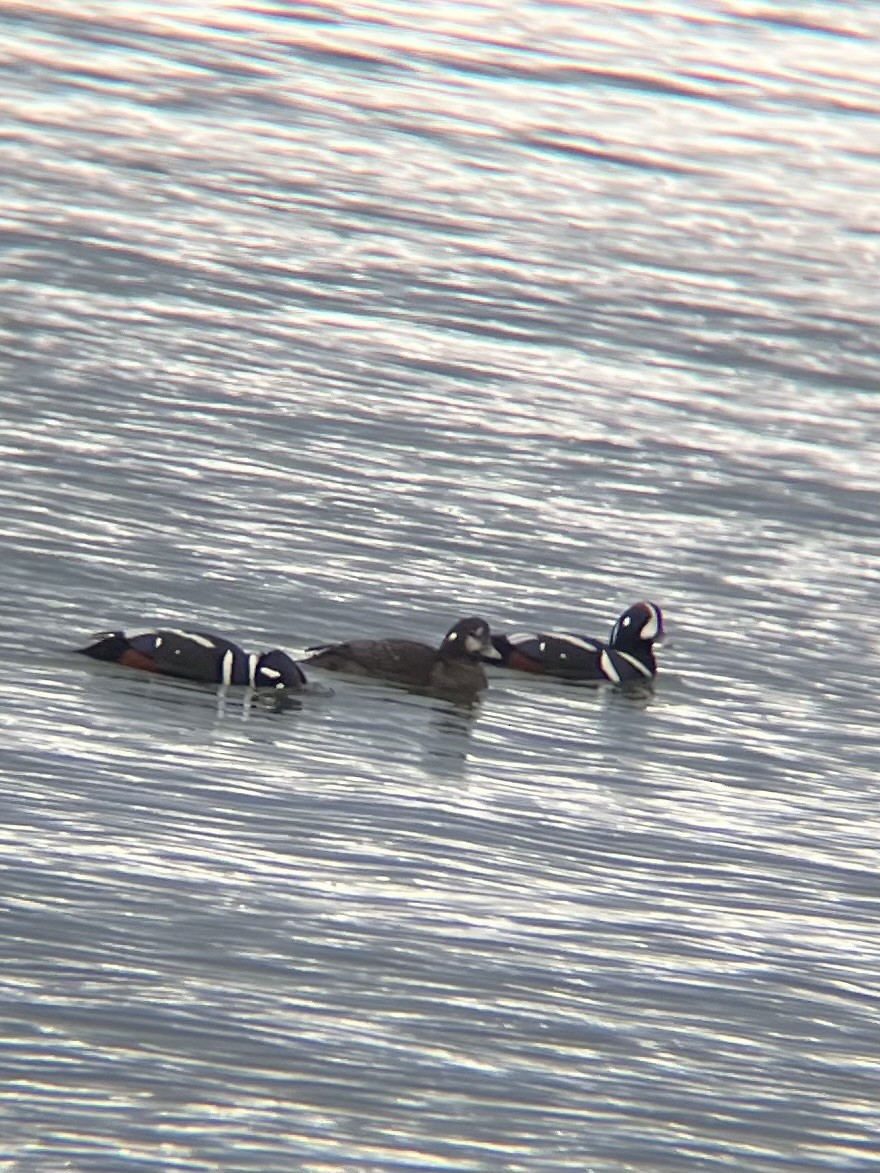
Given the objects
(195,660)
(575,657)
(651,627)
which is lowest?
(195,660)

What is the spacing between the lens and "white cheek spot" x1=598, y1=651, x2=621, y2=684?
13.2 metres

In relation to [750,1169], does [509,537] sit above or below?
above

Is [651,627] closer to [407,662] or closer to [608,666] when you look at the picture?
[608,666]

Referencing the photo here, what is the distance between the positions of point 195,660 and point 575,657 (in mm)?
2065

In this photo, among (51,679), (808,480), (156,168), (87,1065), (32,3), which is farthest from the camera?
(32,3)

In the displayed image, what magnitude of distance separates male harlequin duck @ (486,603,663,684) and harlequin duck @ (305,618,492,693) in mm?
391

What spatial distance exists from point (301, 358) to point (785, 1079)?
10.3 metres

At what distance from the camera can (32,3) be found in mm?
28406

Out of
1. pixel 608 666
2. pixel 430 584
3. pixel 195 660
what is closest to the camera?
pixel 195 660

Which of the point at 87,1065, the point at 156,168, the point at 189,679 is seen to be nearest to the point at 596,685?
the point at 189,679

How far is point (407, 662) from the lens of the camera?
41.7ft

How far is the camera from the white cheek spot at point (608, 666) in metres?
13.2

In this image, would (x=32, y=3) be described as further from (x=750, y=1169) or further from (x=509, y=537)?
(x=750, y=1169)

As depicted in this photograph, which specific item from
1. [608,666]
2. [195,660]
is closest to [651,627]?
[608,666]
